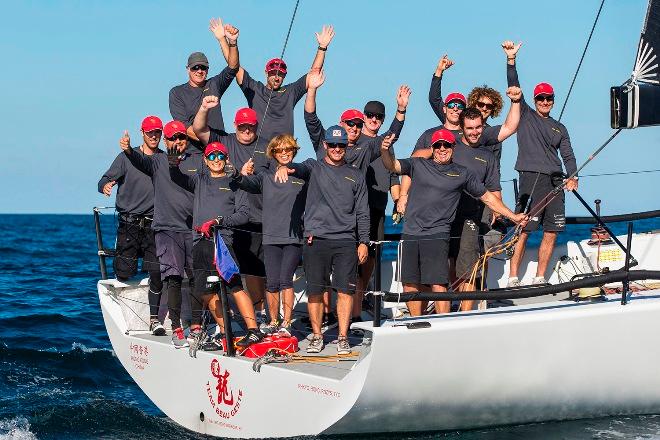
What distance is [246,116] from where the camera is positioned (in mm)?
9789

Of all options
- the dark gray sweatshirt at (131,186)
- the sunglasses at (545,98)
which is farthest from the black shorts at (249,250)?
the sunglasses at (545,98)

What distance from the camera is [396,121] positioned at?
9594mm

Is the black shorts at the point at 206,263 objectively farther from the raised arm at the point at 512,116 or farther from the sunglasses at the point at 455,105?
the raised arm at the point at 512,116

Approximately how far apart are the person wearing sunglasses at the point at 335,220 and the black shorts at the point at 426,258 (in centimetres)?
37

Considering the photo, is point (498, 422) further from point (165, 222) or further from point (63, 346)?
point (63, 346)

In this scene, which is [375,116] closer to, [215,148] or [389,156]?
[389,156]

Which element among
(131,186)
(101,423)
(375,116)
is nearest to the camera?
(375,116)

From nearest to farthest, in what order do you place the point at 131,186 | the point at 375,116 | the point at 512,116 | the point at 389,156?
the point at 389,156, the point at 375,116, the point at 512,116, the point at 131,186

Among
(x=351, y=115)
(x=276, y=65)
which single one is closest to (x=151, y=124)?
(x=276, y=65)

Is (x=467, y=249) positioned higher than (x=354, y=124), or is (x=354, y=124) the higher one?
(x=354, y=124)

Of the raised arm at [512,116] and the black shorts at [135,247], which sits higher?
the raised arm at [512,116]

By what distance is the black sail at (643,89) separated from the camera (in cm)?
829

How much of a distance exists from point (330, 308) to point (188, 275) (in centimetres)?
135

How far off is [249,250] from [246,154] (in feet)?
2.79
